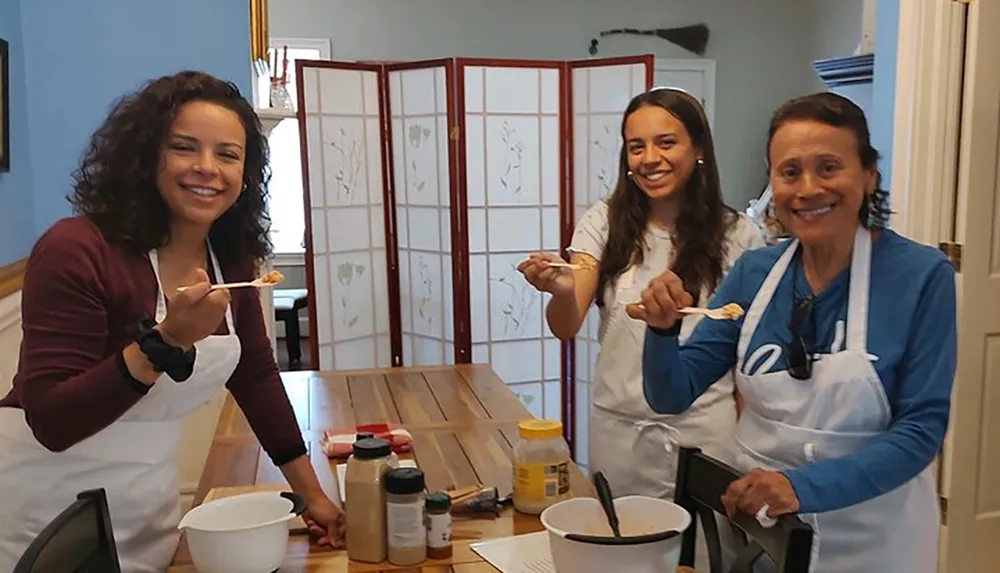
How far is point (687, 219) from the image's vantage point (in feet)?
5.81

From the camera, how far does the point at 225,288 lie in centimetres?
120

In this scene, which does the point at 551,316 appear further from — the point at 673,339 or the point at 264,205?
the point at 264,205

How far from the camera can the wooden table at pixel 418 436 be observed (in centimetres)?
129

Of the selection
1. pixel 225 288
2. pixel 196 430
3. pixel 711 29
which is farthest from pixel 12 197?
pixel 711 29

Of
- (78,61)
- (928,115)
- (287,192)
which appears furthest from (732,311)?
(287,192)

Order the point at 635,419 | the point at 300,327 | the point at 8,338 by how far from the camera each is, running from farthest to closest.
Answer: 1. the point at 300,327
2. the point at 8,338
3. the point at 635,419

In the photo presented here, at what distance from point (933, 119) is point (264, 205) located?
201cm

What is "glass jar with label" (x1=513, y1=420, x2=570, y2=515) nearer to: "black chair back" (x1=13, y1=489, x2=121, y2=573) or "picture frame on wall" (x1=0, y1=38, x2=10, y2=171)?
"black chair back" (x1=13, y1=489, x2=121, y2=573)

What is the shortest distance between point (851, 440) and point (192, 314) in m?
0.92

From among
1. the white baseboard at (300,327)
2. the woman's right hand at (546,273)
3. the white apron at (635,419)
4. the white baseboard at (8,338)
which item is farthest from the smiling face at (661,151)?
the white baseboard at (300,327)

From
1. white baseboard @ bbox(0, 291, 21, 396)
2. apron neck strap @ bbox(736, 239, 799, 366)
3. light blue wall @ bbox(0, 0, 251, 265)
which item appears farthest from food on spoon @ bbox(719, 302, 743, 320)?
light blue wall @ bbox(0, 0, 251, 265)

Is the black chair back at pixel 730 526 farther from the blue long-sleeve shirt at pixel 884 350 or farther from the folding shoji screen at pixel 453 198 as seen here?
the folding shoji screen at pixel 453 198

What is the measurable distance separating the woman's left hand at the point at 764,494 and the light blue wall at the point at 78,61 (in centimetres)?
227

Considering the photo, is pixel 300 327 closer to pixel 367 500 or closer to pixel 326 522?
pixel 326 522
